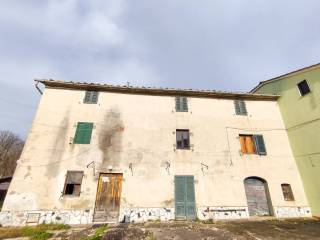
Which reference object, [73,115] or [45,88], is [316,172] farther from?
[45,88]

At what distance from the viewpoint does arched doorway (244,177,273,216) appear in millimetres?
10102

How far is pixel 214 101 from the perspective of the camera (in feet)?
41.1

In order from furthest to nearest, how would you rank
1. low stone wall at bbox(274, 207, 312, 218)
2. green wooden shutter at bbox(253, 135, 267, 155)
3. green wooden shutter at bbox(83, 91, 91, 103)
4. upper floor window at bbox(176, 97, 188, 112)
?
upper floor window at bbox(176, 97, 188, 112)
green wooden shutter at bbox(83, 91, 91, 103)
green wooden shutter at bbox(253, 135, 267, 155)
low stone wall at bbox(274, 207, 312, 218)

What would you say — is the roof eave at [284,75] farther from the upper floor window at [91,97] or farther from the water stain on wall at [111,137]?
the upper floor window at [91,97]

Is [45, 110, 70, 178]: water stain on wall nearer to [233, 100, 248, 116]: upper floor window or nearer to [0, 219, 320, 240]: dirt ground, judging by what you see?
[0, 219, 320, 240]: dirt ground

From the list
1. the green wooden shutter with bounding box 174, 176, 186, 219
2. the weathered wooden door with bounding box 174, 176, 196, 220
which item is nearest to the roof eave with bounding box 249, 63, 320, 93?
the weathered wooden door with bounding box 174, 176, 196, 220

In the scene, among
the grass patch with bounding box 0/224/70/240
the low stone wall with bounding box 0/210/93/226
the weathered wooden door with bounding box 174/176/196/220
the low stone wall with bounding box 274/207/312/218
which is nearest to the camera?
the grass patch with bounding box 0/224/70/240

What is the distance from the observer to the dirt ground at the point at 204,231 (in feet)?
22.6

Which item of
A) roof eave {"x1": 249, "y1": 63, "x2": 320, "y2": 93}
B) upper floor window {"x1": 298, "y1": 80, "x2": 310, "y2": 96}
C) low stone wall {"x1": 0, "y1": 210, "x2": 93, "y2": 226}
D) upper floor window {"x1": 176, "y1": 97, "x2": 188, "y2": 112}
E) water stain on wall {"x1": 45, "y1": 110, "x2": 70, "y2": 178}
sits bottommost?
low stone wall {"x1": 0, "y1": 210, "x2": 93, "y2": 226}

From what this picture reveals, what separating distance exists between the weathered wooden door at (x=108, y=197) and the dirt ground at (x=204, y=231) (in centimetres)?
79

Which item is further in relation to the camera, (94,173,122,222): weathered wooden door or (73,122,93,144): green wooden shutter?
(73,122,93,144): green wooden shutter

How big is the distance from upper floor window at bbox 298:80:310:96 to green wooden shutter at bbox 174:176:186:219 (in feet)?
30.4

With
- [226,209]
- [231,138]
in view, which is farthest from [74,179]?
[231,138]

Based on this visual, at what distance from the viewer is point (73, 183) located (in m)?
9.43
